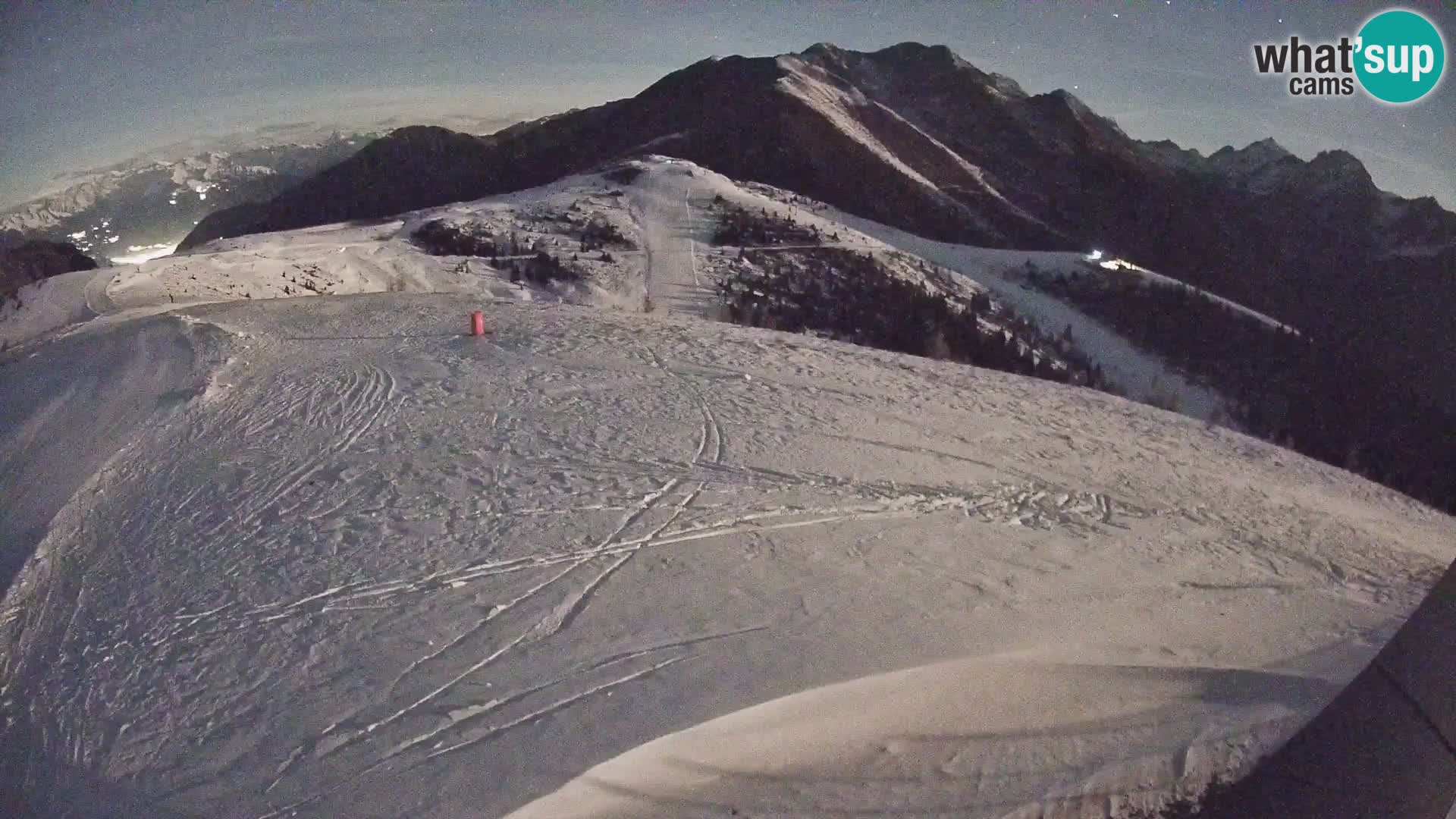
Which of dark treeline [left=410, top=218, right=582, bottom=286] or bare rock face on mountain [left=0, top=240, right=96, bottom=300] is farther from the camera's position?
dark treeline [left=410, top=218, right=582, bottom=286]

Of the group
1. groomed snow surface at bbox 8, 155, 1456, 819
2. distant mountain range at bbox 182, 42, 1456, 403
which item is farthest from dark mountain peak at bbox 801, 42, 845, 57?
groomed snow surface at bbox 8, 155, 1456, 819

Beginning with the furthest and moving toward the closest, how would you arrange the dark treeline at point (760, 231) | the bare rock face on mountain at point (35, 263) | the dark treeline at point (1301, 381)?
the dark treeline at point (760, 231) < the bare rock face on mountain at point (35, 263) < the dark treeline at point (1301, 381)

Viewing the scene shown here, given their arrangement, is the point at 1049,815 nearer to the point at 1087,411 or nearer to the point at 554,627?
the point at 554,627

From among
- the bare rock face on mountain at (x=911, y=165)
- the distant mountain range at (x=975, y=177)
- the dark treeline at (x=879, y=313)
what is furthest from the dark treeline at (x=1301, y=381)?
the dark treeline at (x=879, y=313)

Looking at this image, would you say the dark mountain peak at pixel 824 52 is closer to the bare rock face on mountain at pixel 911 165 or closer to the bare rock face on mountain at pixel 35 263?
the bare rock face on mountain at pixel 911 165

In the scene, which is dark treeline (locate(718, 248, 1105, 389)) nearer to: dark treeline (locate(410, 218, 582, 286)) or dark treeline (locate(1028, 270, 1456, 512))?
dark treeline (locate(1028, 270, 1456, 512))
